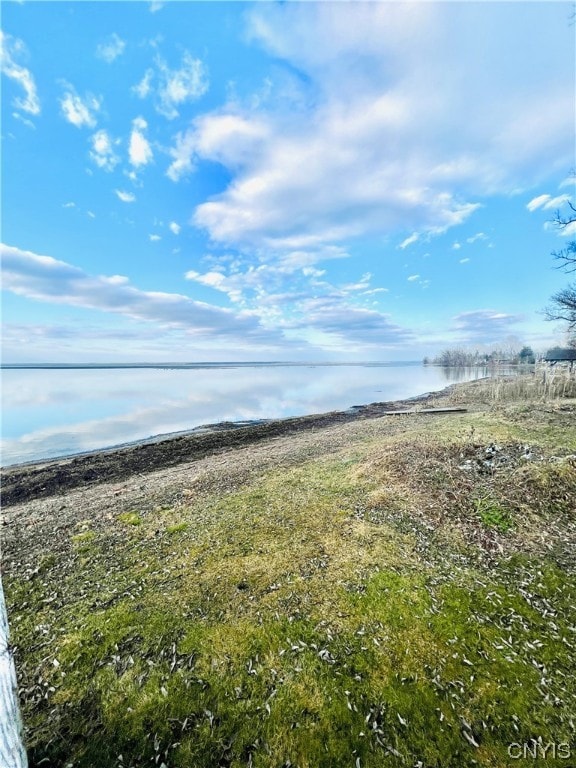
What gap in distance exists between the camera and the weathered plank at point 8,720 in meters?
1.59

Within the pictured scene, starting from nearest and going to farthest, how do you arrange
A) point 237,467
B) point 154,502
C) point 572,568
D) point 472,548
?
point 572,568 < point 472,548 < point 154,502 < point 237,467

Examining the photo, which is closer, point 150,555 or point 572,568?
point 572,568

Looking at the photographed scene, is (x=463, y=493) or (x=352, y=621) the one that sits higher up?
(x=463, y=493)

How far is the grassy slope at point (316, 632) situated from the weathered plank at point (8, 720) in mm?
1907

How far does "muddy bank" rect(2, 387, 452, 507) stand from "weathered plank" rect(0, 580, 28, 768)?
14.2 m

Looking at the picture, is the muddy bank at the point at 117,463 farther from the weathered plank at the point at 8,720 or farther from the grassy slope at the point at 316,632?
the weathered plank at the point at 8,720

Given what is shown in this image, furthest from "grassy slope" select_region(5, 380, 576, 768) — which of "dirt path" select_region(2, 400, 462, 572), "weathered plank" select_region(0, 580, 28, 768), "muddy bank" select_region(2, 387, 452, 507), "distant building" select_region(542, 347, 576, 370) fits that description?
"distant building" select_region(542, 347, 576, 370)

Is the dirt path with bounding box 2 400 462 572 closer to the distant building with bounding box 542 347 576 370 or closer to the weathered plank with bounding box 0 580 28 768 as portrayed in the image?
the weathered plank with bounding box 0 580 28 768

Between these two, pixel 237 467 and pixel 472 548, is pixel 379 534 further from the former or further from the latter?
pixel 237 467

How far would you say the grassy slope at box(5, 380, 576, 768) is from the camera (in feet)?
10.1

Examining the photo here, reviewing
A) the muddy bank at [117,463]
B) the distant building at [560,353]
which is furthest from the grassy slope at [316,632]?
the distant building at [560,353]

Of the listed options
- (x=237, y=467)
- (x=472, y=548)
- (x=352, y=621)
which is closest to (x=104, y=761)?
(x=352, y=621)

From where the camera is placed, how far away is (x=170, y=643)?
416 cm

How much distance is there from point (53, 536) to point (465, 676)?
8.39 m
